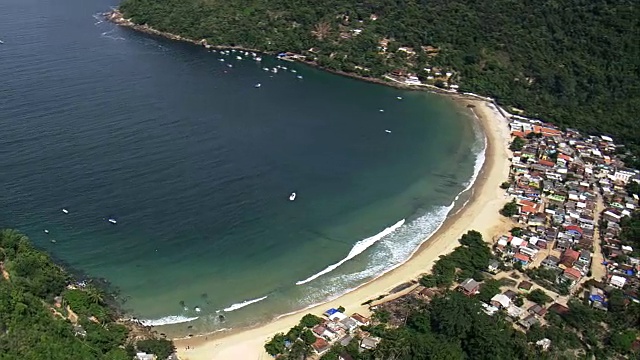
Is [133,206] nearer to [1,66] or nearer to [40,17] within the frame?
[1,66]

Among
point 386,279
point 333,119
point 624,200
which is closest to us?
point 386,279

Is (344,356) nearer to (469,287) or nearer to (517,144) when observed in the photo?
(469,287)

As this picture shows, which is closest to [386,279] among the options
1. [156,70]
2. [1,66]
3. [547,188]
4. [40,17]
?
[547,188]

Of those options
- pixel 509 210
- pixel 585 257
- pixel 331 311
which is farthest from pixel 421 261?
pixel 585 257

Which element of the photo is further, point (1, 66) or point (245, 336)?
point (1, 66)

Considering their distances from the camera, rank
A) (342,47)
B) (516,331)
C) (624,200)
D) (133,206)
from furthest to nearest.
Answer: (342,47), (624,200), (133,206), (516,331)

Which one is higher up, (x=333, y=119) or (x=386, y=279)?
(x=333, y=119)
